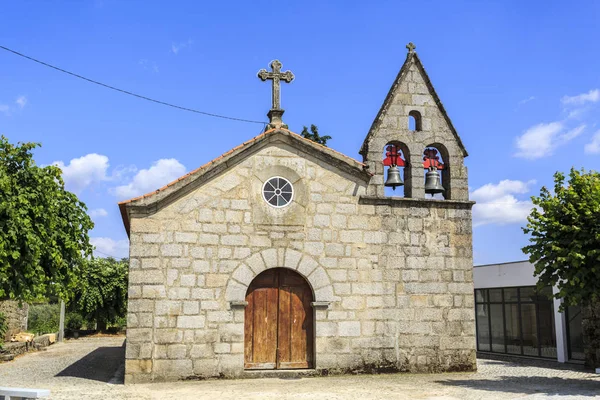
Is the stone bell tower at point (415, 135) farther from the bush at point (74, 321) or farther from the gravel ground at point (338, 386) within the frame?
the bush at point (74, 321)

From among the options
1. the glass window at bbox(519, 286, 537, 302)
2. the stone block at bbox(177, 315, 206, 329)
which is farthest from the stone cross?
the glass window at bbox(519, 286, 537, 302)

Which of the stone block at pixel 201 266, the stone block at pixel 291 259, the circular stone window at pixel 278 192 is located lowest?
the stone block at pixel 201 266

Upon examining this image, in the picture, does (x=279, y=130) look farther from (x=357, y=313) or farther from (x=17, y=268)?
A: (x=17, y=268)

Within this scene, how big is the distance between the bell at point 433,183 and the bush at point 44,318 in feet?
71.5

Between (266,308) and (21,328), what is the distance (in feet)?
51.9

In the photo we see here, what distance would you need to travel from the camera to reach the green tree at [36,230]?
8633 millimetres

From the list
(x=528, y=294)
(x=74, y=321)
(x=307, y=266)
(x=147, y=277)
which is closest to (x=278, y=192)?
(x=307, y=266)

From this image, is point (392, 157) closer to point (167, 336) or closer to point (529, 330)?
point (167, 336)

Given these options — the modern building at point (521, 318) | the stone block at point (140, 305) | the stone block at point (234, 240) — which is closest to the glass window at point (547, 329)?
the modern building at point (521, 318)

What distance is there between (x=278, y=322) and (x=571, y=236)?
5.69m

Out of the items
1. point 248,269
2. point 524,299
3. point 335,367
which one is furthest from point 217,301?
point 524,299

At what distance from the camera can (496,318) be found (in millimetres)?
19203

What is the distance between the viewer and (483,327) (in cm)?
1984

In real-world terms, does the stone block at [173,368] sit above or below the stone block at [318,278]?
below
